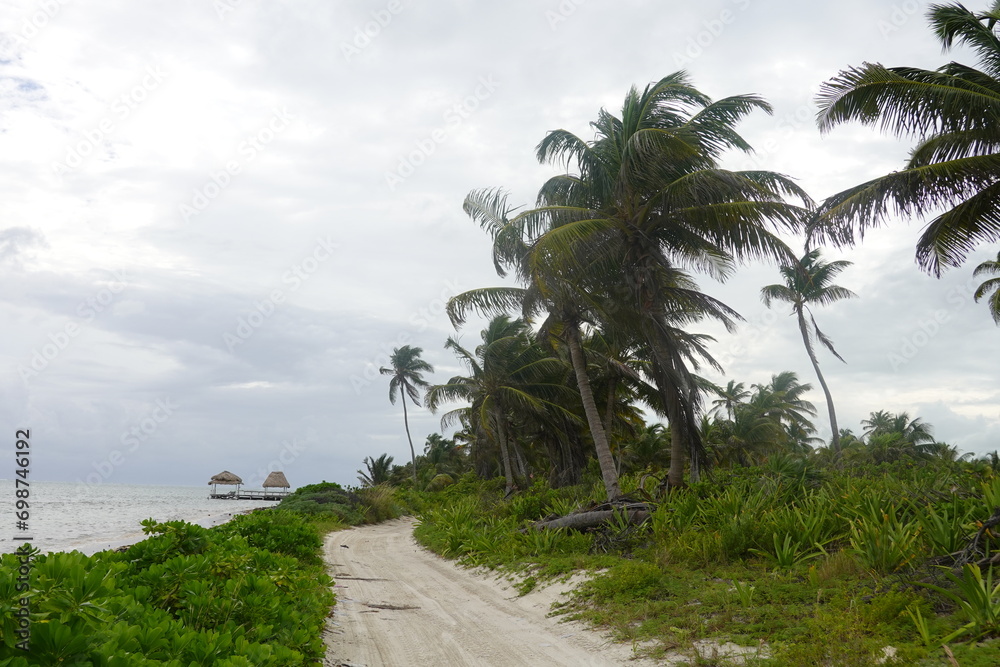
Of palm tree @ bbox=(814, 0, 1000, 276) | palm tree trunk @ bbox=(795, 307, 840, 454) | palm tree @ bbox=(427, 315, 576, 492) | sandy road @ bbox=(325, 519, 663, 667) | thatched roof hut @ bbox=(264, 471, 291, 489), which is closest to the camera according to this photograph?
sandy road @ bbox=(325, 519, 663, 667)

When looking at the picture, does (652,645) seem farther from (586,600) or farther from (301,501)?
(301,501)

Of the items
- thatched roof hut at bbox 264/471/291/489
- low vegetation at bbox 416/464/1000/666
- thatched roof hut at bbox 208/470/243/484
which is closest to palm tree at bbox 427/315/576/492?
low vegetation at bbox 416/464/1000/666

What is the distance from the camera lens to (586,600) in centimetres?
773

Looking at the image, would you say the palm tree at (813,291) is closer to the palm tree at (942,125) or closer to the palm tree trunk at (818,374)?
the palm tree trunk at (818,374)

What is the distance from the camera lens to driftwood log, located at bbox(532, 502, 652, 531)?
11.0 metres

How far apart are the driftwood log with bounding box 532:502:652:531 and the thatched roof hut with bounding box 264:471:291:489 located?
5433cm

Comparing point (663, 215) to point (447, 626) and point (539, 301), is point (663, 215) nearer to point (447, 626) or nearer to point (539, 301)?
point (539, 301)

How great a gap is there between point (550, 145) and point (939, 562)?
10860mm

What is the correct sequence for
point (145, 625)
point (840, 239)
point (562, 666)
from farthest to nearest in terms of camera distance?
point (840, 239)
point (562, 666)
point (145, 625)

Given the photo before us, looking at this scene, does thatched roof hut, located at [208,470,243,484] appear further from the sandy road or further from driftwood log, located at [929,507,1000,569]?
driftwood log, located at [929,507,1000,569]

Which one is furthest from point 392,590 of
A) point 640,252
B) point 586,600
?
point 640,252

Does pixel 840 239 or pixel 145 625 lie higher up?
pixel 840 239

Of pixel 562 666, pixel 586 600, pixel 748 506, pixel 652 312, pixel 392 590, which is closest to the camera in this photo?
pixel 562 666

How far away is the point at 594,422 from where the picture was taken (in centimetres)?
1450
